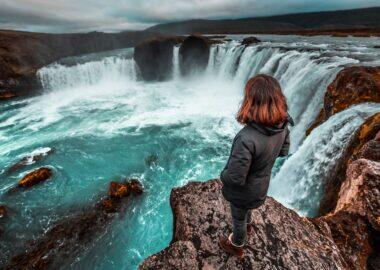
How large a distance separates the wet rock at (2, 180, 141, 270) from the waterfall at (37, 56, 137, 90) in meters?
25.2

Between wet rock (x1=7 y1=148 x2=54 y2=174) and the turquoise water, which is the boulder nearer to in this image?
the turquoise water

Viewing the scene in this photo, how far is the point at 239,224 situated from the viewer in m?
3.55

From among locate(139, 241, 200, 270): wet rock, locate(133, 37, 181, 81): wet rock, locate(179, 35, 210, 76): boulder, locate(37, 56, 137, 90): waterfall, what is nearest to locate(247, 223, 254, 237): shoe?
locate(139, 241, 200, 270): wet rock

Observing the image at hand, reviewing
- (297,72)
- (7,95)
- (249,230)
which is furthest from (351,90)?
(7,95)

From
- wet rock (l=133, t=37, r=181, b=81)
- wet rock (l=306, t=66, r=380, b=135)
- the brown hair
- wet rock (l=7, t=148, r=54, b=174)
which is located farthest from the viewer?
wet rock (l=133, t=37, r=181, b=81)

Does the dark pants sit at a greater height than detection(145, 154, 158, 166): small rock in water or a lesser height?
greater

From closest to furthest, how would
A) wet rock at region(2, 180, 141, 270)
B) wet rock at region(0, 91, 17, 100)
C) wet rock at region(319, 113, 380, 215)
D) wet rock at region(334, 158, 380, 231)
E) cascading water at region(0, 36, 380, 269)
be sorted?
wet rock at region(334, 158, 380, 231) < wet rock at region(319, 113, 380, 215) < wet rock at region(2, 180, 141, 270) < cascading water at region(0, 36, 380, 269) < wet rock at region(0, 91, 17, 100)

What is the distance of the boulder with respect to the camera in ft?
100

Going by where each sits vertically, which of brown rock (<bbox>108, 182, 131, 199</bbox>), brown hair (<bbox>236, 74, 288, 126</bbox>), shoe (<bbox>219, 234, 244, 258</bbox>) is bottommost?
brown rock (<bbox>108, 182, 131, 199</bbox>)

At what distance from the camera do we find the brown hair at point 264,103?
9.22 ft

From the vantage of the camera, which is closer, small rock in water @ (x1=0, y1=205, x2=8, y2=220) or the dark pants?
the dark pants

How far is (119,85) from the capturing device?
32.5 meters

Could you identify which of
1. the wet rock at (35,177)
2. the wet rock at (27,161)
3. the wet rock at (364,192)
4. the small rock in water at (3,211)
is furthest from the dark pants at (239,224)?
the wet rock at (27,161)

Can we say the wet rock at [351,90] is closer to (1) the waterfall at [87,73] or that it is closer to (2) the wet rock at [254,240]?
(2) the wet rock at [254,240]
